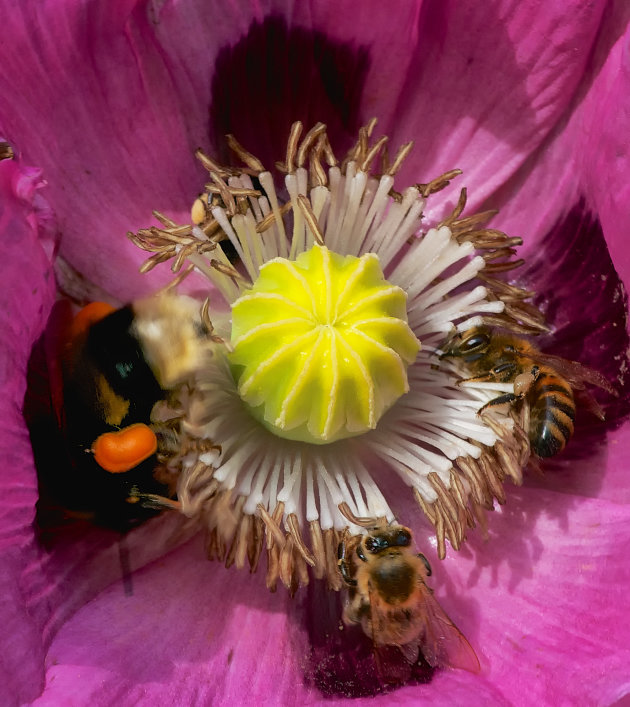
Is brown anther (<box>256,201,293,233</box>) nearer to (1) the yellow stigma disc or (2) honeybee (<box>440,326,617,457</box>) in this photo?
(1) the yellow stigma disc

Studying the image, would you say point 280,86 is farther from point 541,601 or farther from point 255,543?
point 541,601

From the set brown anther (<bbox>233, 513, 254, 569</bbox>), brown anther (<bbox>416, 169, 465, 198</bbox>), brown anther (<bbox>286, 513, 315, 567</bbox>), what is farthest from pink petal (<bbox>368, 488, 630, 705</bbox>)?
brown anther (<bbox>416, 169, 465, 198</bbox>)

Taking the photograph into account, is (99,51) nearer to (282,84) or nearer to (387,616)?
(282,84)

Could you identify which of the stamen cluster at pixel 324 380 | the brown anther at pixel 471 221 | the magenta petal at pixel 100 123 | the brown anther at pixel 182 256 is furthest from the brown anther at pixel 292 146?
the brown anther at pixel 471 221

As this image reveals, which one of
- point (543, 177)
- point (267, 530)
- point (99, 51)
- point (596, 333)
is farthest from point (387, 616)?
point (99, 51)

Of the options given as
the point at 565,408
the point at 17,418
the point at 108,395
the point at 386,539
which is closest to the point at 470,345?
the point at 565,408

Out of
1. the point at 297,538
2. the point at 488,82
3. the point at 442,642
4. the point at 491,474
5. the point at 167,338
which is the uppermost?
the point at 488,82

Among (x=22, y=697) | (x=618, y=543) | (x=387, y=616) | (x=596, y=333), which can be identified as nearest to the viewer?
(x=22, y=697)
